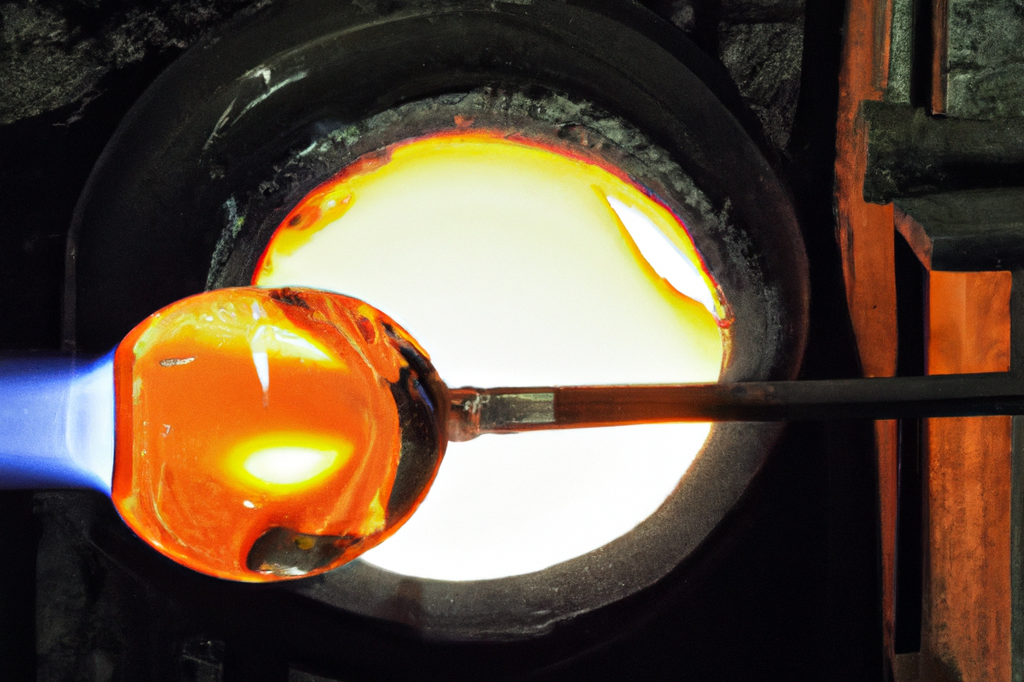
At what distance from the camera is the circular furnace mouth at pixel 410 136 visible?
2.47 ft

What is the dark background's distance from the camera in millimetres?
811

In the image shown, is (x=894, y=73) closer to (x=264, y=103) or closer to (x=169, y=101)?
(x=264, y=103)

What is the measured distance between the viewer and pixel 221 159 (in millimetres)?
775

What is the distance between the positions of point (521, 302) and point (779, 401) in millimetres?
338

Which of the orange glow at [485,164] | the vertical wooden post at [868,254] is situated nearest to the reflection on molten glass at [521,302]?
the orange glow at [485,164]

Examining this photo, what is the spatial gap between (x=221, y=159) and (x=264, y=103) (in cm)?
7

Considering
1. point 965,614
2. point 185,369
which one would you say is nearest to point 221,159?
point 185,369

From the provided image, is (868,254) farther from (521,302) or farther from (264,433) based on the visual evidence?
(264,433)

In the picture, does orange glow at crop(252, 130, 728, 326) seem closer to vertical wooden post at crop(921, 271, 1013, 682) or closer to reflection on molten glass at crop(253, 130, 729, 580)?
reflection on molten glass at crop(253, 130, 729, 580)

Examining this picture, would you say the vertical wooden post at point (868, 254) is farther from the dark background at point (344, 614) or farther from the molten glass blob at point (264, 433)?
the molten glass blob at point (264, 433)

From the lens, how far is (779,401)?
604mm

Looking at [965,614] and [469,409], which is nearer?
[469,409]

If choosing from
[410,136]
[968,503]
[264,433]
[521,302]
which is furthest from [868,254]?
[264,433]

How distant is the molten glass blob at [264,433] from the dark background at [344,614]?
29 centimetres
